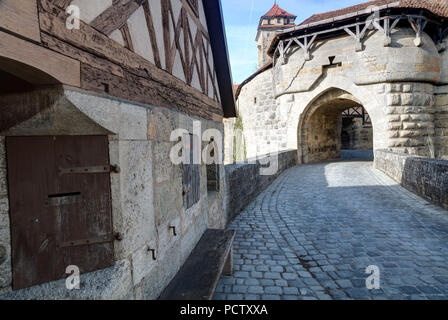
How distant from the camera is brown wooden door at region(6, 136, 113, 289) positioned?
143 centimetres

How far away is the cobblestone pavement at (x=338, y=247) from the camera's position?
9.27ft

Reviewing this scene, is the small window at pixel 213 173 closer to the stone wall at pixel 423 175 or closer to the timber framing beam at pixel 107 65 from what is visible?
the timber framing beam at pixel 107 65

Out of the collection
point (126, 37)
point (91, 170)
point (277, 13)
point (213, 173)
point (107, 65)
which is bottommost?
point (213, 173)

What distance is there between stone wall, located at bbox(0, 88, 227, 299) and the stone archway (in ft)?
38.8

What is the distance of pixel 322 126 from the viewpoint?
15.2 metres

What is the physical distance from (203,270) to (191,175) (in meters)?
1.10

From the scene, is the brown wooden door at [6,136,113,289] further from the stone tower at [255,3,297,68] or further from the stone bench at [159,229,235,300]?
the stone tower at [255,3,297,68]

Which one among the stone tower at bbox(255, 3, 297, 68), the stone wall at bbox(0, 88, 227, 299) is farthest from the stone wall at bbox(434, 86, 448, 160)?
the stone tower at bbox(255, 3, 297, 68)

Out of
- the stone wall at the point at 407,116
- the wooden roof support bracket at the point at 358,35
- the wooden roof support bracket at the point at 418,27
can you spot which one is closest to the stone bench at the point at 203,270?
the stone wall at the point at 407,116

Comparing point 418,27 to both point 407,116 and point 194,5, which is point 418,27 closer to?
point 407,116

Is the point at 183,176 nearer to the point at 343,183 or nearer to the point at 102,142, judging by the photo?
the point at 102,142

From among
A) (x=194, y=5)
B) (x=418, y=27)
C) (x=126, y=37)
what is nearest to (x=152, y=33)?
(x=126, y=37)
